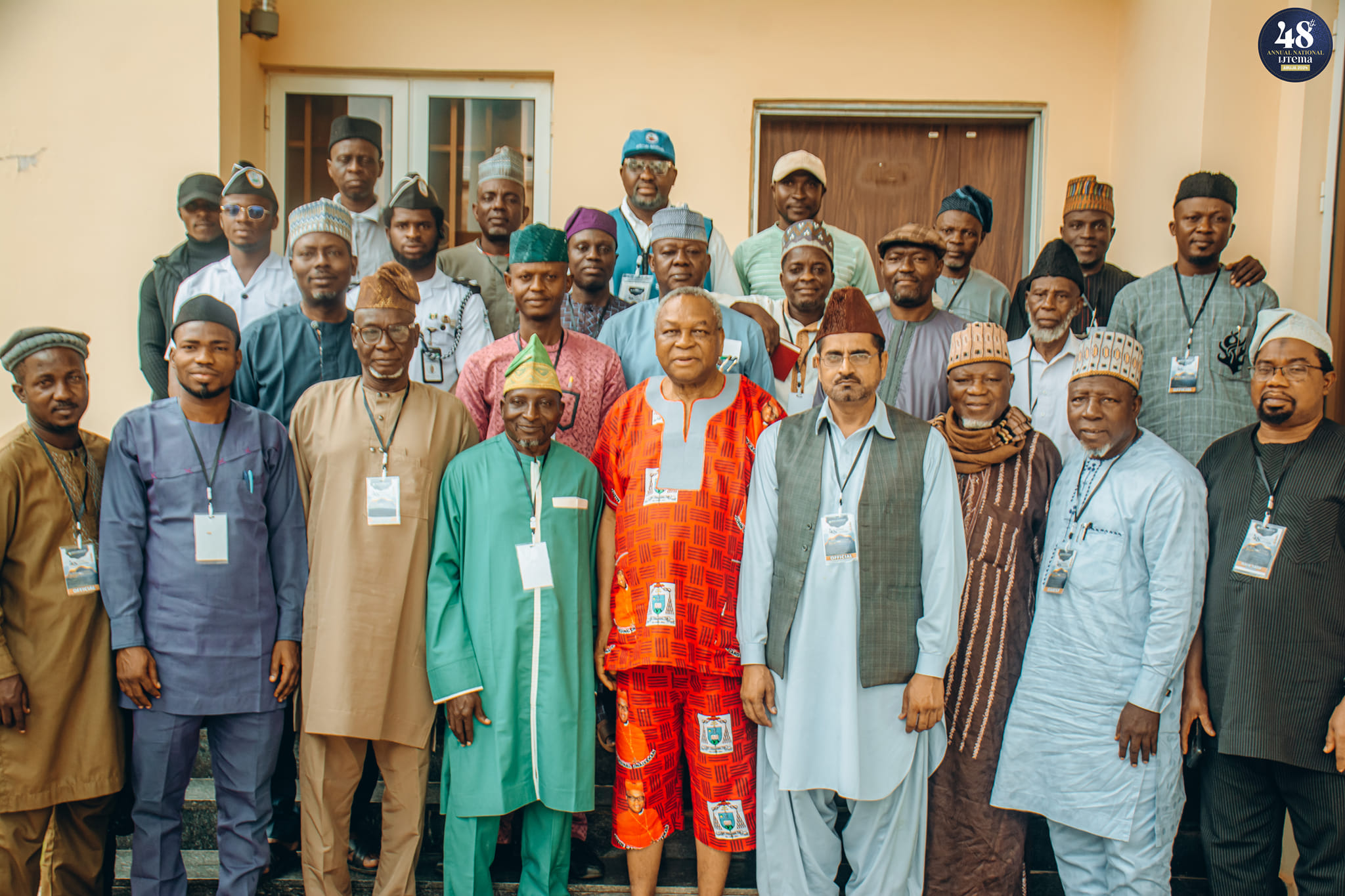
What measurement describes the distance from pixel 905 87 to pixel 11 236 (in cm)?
559

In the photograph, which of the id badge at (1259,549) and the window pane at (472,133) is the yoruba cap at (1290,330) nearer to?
the id badge at (1259,549)

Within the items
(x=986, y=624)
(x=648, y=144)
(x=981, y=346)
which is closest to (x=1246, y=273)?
(x=981, y=346)

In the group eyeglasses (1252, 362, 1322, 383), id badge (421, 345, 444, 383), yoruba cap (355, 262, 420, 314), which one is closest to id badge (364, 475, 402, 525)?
yoruba cap (355, 262, 420, 314)

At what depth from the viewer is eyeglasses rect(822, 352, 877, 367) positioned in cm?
300

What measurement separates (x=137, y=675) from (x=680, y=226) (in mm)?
2565

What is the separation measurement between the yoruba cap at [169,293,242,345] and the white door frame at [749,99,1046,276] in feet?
12.3

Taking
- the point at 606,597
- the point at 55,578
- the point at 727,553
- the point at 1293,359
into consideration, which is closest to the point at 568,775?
the point at 606,597

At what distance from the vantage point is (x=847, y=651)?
2.95 m

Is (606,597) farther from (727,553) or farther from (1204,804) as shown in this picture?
(1204,804)

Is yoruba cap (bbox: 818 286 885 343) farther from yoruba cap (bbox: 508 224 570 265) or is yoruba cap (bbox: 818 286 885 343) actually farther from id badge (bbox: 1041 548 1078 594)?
yoruba cap (bbox: 508 224 570 265)

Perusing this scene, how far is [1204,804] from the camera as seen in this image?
322cm

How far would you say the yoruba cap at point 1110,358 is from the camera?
315 cm

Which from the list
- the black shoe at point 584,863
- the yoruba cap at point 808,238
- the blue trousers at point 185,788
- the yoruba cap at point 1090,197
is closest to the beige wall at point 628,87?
the yoruba cap at point 1090,197

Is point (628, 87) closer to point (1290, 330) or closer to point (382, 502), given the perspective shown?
point (382, 502)
